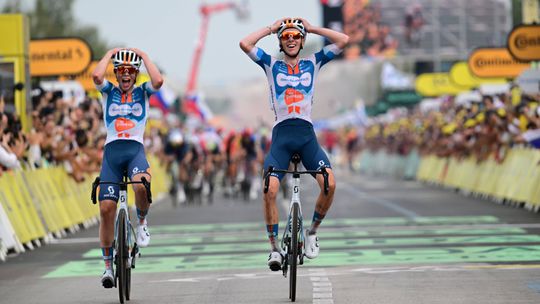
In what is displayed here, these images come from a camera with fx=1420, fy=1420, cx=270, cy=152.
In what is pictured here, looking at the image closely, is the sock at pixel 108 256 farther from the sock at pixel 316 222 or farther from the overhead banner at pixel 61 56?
the overhead banner at pixel 61 56

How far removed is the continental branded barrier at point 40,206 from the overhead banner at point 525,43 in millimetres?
9379

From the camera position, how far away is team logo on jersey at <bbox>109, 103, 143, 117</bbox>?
42.1 ft

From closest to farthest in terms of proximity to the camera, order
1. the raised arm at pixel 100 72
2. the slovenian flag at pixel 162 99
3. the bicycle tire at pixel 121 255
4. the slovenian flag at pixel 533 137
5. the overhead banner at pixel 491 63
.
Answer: the bicycle tire at pixel 121 255 < the raised arm at pixel 100 72 < the slovenian flag at pixel 533 137 < the overhead banner at pixel 491 63 < the slovenian flag at pixel 162 99

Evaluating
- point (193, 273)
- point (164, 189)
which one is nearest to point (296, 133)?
point (193, 273)

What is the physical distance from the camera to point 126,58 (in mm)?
12781

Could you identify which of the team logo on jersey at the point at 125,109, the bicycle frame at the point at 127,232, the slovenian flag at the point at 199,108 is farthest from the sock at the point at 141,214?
the slovenian flag at the point at 199,108

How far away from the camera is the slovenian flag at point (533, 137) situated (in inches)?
978

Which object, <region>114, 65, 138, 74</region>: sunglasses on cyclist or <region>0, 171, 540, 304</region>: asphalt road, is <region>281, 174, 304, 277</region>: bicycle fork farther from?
<region>114, 65, 138, 74</region>: sunglasses on cyclist

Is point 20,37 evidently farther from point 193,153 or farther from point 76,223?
point 193,153

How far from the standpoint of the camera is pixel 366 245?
17.8 metres

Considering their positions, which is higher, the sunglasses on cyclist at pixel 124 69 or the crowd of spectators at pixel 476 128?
the sunglasses on cyclist at pixel 124 69

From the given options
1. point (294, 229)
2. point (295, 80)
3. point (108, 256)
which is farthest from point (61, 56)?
point (294, 229)

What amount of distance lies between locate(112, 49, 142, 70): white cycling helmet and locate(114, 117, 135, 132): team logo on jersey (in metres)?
0.49

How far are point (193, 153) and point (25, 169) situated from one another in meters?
12.0
